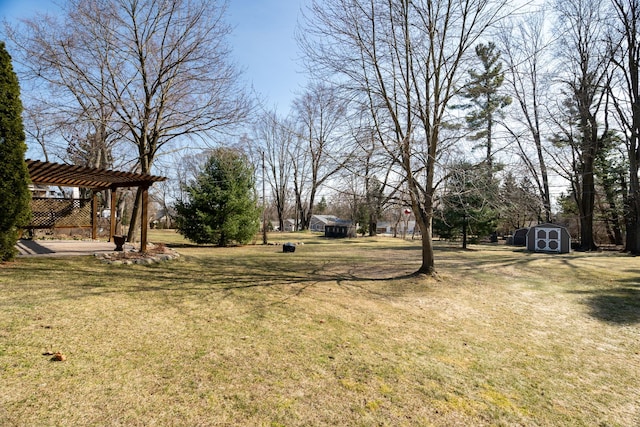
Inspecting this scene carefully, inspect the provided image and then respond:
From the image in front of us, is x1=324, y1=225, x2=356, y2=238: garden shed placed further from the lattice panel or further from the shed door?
the lattice panel

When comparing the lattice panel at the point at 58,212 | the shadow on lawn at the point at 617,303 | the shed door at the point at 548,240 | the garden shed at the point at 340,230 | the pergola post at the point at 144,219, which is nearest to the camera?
the shadow on lawn at the point at 617,303

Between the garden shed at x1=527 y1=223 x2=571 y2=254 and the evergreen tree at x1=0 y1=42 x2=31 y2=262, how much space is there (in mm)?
18268

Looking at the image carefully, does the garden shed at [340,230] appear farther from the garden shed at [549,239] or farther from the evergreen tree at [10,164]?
the evergreen tree at [10,164]

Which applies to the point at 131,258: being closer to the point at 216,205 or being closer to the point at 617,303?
the point at 216,205

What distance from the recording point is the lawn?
8.09 feet

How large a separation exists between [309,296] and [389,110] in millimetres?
4719

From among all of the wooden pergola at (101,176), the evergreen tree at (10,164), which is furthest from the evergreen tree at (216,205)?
the evergreen tree at (10,164)

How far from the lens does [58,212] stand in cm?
1242

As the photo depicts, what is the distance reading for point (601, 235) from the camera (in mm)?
27172

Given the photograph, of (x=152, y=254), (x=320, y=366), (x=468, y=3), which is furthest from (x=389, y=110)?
(x=152, y=254)

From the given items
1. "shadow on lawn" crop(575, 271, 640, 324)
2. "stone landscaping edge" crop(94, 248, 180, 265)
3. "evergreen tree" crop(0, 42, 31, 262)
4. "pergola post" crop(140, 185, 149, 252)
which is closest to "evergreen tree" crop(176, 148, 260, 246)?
"pergola post" crop(140, 185, 149, 252)

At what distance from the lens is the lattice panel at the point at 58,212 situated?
1192cm

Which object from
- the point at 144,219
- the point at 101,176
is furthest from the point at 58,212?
the point at 144,219

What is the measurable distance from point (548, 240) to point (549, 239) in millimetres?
63
